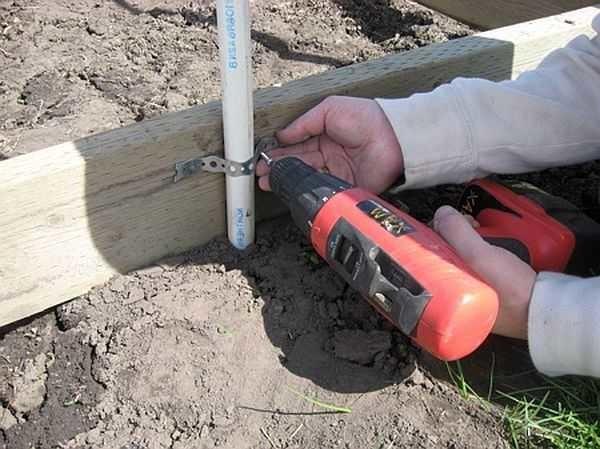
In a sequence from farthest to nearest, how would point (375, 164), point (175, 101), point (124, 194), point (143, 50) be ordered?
point (143, 50), point (175, 101), point (375, 164), point (124, 194)

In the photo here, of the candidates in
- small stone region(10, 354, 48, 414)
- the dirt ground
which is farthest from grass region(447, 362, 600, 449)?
small stone region(10, 354, 48, 414)

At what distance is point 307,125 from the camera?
5.31 feet

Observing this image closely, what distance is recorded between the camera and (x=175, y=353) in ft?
4.90

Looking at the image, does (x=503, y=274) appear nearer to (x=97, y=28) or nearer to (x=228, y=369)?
(x=228, y=369)

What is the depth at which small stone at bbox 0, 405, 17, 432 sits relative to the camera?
1418mm

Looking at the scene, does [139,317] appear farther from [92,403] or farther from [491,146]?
[491,146]

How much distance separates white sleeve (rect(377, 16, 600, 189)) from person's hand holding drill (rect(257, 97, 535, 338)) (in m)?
0.04

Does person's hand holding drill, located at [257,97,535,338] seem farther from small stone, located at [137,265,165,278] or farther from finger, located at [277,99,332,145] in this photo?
small stone, located at [137,265,165,278]

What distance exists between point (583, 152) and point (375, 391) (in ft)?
2.34

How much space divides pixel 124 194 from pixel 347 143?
0.47m

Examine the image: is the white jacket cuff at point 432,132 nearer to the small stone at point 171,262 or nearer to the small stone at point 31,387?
the small stone at point 171,262

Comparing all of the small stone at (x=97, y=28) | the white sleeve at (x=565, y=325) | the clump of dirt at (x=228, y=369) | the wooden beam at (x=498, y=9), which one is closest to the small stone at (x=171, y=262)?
the clump of dirt at (x=228, y=369)

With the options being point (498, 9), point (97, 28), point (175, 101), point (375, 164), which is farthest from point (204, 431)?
point (498, 9)

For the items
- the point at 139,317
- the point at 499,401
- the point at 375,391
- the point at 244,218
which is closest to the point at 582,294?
the point at 499,401
